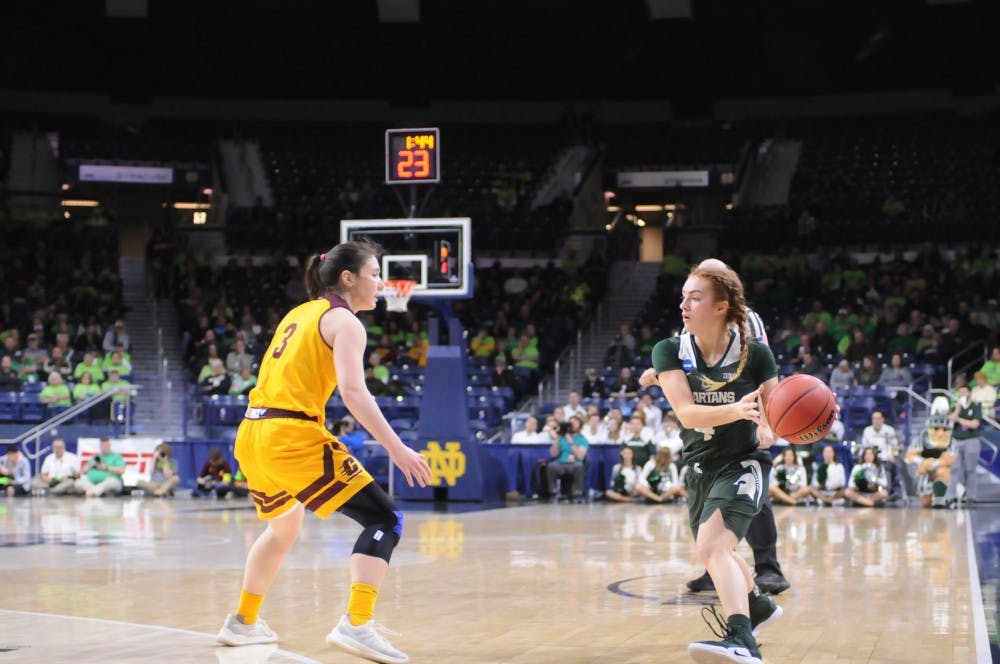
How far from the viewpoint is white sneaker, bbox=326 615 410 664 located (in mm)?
6191

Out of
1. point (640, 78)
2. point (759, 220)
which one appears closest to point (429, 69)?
point (640, 78)

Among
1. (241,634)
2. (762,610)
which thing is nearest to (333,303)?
(241,634)

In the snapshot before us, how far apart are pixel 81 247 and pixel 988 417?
20.5 metres

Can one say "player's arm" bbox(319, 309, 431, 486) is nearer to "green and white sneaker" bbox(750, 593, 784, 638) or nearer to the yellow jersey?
the yellow jersey

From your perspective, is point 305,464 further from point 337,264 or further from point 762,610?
point 762,610

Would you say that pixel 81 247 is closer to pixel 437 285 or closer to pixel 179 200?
pixel 179 200

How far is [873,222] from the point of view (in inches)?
1172

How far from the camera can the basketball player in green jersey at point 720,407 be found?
6.00 m

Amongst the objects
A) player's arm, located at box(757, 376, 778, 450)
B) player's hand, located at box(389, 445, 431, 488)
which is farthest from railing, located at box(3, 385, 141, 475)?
player's arm, located at box(757, 376, 778, 450)

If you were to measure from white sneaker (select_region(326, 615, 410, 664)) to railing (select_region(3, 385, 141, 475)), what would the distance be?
16.1 metres

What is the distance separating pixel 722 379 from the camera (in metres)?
6.21

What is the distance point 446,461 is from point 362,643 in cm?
1283

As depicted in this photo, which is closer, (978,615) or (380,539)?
(380,539)

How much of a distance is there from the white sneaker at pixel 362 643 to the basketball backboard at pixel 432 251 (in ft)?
39.5
